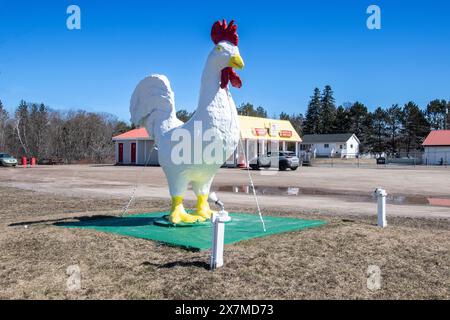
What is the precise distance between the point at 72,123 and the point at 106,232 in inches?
2202

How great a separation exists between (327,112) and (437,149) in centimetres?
3186

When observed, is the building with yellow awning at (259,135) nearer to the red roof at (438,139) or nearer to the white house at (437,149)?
the white house at (437,149)

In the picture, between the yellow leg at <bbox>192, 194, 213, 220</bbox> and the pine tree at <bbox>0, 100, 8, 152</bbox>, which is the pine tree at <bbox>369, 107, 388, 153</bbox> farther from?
the yellow leg at <bbox>192, 194, 213, 220</bbox>

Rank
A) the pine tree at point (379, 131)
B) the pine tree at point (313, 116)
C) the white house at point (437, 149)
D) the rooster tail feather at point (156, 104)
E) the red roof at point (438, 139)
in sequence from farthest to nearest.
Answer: the pine tree at point (313, 116), the pine tree at point (379, 131), the red roof at point (438, 139), the white house at point (437, 149), the rooster tail feather at point (156, 104)

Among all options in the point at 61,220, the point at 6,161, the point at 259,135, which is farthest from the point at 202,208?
the point at 6,161

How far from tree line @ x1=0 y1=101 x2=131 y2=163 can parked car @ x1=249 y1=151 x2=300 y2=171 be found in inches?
1096

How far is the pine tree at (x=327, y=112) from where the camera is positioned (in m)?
81.1

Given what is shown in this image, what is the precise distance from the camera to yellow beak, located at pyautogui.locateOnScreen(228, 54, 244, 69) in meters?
7.55

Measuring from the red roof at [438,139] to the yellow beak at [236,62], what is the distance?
52730 millimetres

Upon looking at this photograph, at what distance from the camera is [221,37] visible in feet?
25.3

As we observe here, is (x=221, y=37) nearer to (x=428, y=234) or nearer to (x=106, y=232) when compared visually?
(x=106, y=232)

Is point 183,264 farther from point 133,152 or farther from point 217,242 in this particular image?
point 133,152

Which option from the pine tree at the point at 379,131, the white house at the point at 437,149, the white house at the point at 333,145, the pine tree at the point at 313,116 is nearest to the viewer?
the white house at the point at 437,149

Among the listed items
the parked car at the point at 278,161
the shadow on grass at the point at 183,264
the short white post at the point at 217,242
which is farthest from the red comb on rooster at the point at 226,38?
the parked car at the point at 278,161
